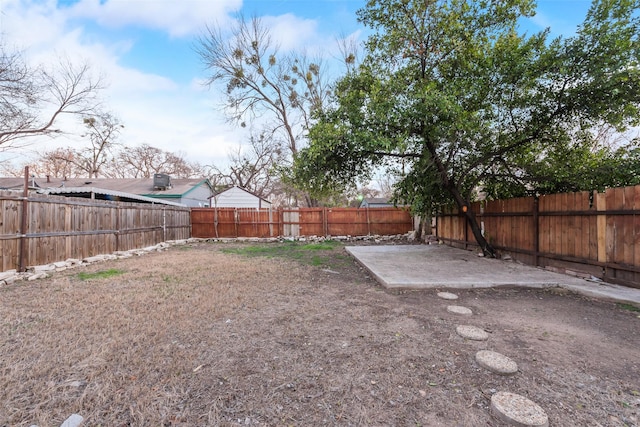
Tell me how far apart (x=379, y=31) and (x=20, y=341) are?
24.5ft

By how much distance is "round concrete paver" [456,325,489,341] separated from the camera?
254cm

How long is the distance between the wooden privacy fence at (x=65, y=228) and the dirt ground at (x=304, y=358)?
5.23 ft

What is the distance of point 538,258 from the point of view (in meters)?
5.50

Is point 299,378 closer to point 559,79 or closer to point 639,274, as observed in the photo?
point 639,274

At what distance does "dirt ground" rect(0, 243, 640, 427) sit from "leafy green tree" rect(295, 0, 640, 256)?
306 centimetres

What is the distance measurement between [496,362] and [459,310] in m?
1.27

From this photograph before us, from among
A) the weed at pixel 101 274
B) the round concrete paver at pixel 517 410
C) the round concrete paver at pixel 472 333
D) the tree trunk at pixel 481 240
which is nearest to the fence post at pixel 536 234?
Result: the tree trunk at pixel 481 240

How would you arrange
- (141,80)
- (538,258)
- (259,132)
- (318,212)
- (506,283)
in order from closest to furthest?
(506,283)
(538,258)
(141,80)
(318,212)
(259,132)

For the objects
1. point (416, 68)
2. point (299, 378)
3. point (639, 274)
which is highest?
point (416, 68)

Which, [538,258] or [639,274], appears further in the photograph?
[538,258]

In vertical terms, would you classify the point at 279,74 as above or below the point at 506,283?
above

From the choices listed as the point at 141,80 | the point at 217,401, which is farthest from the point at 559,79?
the point at 141,80

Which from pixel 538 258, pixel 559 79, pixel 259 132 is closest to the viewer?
pixel 559 79

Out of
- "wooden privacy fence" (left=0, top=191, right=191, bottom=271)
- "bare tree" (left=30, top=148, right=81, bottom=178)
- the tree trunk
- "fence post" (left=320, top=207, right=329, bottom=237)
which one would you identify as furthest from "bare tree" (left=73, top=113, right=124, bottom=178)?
the tree trunk
